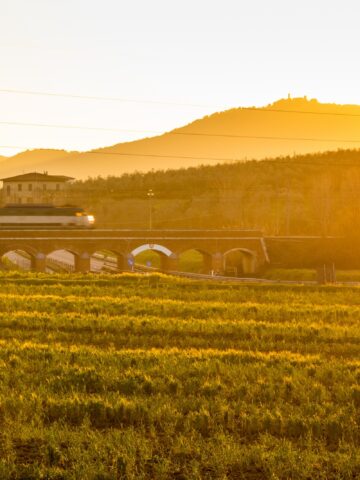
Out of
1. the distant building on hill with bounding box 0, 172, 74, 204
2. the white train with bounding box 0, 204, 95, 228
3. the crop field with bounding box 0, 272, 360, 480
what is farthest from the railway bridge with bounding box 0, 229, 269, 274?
the distant building on hill with bounding box 0, 172, 74, 204

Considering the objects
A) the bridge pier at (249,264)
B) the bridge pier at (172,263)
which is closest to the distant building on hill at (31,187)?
the bridge pier at (249,264)

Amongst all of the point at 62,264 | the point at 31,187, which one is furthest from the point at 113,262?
the point at 31,187

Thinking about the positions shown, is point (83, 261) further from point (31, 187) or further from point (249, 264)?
point (31, 187)

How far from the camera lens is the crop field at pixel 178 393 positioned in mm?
13070

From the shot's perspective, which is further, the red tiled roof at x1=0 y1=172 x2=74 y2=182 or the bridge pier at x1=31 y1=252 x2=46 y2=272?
the red tiled roof at x1=0 y1=172 x2=74 y2=182

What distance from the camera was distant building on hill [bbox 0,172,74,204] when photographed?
15212cm

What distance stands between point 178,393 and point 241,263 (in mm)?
75985

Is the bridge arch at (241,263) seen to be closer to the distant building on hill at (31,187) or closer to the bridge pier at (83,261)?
the bridge pier at (83,261)

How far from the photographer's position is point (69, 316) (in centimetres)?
2914

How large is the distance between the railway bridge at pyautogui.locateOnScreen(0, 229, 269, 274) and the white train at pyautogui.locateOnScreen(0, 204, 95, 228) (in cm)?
339

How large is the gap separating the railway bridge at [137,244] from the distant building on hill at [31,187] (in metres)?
72.1

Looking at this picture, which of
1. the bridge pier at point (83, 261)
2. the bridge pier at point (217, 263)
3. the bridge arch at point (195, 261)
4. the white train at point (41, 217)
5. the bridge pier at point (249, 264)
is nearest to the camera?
the bridge pier at point (83, 261)

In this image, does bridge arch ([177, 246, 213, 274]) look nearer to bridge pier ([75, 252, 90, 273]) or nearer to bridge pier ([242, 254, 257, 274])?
bridge pier ([242, 254, 257, 274])

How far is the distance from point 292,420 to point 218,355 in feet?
20.6
